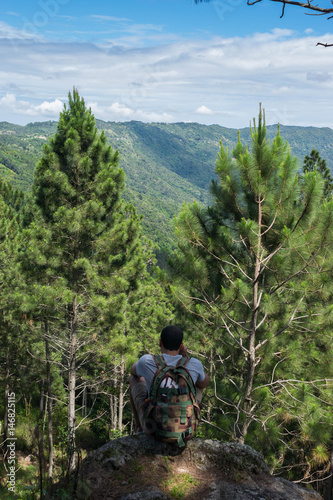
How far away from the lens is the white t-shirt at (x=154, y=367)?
10.4ft

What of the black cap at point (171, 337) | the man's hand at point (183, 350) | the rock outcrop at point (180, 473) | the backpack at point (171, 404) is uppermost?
the black cap at point (171, 337)

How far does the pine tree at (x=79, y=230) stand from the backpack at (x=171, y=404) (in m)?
6.27

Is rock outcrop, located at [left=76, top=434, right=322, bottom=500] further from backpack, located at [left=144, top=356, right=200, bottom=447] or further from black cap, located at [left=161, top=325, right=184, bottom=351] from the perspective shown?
black cap, located at [left=161, top=325, right=184, bottom=351]

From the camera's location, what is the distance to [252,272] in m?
6.07

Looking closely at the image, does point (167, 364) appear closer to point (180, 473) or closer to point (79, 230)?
point (180, 473)

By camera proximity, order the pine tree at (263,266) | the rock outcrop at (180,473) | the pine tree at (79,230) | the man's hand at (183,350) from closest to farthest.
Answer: the rock outcrop at (180,473), the man's hand at (183,350), the pine tree at (263,266), the pine tree at (79,230)

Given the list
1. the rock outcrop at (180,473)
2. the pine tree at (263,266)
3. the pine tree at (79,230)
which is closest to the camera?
the rock outcrop at (180,473)

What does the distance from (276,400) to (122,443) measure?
3.28 meters

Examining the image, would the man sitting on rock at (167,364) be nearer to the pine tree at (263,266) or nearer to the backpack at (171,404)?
the backpack at (171,404)

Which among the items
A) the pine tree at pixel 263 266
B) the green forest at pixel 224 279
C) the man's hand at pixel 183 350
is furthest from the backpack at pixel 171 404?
the pine tree at pixel 263 266

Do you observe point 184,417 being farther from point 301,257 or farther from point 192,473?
point 301,257

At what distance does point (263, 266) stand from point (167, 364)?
3144mm

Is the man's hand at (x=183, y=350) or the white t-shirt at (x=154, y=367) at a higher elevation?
the man's hand at (x=183, y=350)

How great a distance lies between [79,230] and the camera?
909 centimetres
